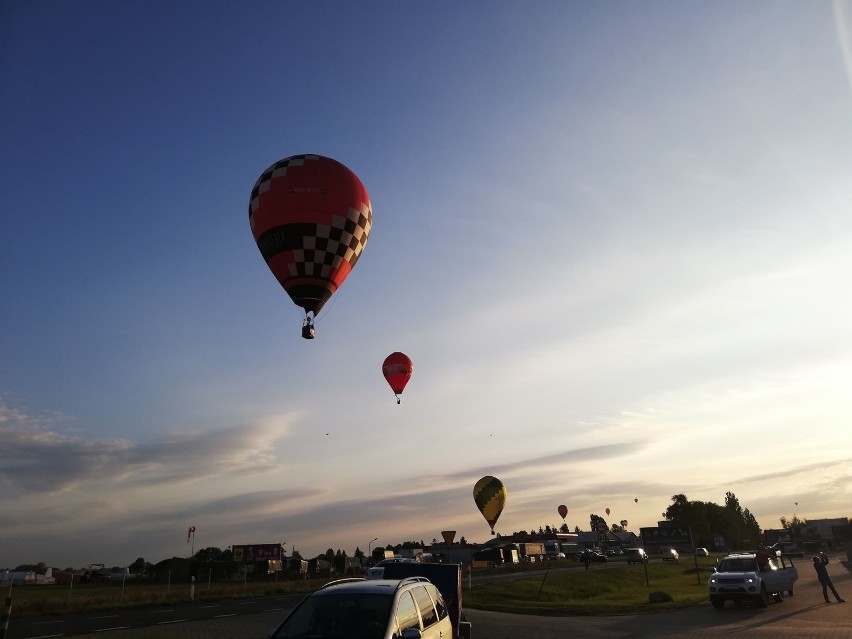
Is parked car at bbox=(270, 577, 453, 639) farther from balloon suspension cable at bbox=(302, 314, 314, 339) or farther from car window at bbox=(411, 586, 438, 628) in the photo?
balloon suspension cable at bbox=(302, 314, 314, 339)

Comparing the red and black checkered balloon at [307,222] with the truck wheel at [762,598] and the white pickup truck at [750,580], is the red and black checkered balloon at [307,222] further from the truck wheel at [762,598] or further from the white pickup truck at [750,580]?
the truck wheel at [762,598]

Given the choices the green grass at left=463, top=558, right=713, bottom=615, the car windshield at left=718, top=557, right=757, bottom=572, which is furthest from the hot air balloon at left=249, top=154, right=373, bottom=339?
the car windshield at left=718, top=557, right=757, bottom=572

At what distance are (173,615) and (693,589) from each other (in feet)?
95.7

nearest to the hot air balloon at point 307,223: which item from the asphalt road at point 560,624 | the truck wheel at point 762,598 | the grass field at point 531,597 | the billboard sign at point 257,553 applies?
the asphalt road at point 560,624

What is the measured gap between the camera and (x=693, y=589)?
35719 mm

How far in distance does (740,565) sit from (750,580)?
125 cm

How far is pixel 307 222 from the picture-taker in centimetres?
2422

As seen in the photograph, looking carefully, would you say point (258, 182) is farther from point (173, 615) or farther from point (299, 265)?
point (173, 615)

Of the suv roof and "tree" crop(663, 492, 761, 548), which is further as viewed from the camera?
"tree" crop(663, 492, 761, 548)

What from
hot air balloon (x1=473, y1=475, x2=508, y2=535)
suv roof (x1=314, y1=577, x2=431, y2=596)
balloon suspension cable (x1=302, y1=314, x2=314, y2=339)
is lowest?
suv roof (x1=314, y1=577, x2=431, y2=596)

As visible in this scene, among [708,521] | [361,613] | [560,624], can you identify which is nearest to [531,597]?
[560,624]

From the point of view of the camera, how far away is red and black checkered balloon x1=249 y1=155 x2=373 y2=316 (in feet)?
79.7

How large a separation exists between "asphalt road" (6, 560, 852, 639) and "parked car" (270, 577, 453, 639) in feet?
35.6

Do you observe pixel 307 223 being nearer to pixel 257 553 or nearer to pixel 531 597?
pixel 531 597
